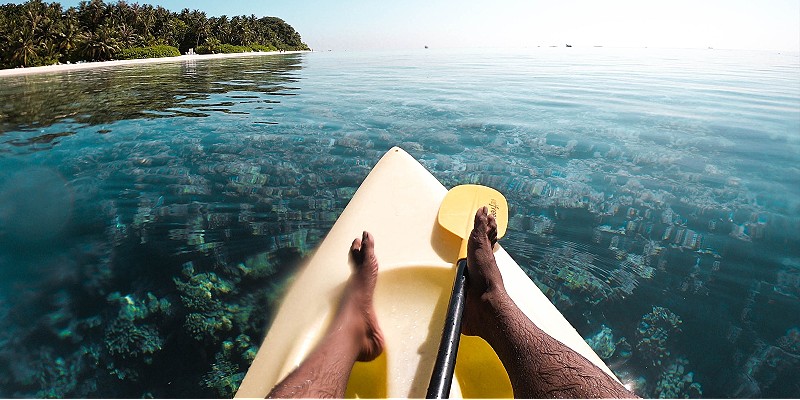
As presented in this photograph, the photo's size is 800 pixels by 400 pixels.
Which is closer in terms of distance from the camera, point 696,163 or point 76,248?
point 76,248

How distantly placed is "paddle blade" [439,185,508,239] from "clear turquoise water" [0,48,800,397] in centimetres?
39

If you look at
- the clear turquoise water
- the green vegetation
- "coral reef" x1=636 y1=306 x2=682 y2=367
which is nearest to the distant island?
the green vegetation

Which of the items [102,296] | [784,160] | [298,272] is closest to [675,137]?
[784,160]

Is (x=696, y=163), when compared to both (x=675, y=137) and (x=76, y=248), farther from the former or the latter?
(x=76, y=248)

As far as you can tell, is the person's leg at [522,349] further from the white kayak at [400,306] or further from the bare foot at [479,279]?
the white kayak at [400,306]

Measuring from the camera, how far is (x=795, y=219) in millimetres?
3422

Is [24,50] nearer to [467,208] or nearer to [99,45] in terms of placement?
[99,45]

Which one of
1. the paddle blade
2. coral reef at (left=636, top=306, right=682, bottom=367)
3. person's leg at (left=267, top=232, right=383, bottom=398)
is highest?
the paddle blade

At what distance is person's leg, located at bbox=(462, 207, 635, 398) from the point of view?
4.42 ft

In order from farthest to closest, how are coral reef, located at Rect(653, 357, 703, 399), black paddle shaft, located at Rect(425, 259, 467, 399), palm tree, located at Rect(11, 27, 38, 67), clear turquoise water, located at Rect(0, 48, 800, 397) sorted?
palm tree, located at Rect(11, 27, 38, 67)
clear turquoise water, located at Rect(0, 48, 800, 397)
coral reef, located at Rect(653, 357, 703, 399)
black paddle shaft, located at Rect(425, 259, 467, 399)

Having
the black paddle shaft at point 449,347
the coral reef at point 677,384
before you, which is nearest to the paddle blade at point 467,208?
the black paddle shaft at point 449,347

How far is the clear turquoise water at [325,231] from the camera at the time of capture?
79.3 inches

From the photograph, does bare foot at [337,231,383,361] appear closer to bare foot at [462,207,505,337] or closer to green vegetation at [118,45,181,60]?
bare foot at [462,207,505,337]

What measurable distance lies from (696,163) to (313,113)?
20.4 ft
